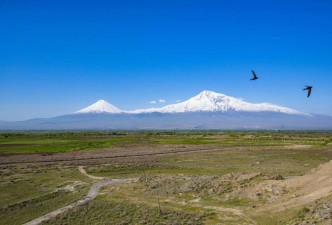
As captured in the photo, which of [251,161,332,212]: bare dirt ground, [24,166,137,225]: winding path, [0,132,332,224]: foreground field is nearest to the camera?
[0,132,332,224]: foreground field

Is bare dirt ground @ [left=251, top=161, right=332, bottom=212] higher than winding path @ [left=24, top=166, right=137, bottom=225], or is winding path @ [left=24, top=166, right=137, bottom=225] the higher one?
bare dirt ground @ [left=251, top=161, right=332, bottom=212]

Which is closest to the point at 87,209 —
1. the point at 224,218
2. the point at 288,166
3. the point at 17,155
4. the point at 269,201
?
the point at 224,218

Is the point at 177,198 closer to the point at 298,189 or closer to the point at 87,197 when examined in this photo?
the point at 87,197

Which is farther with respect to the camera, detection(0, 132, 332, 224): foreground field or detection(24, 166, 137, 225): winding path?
detection(24, 166, 137, 225): winding path

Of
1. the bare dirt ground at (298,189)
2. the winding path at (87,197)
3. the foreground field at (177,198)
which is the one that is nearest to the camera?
the foreground field at (177,198)

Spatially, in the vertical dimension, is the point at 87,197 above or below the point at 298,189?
below

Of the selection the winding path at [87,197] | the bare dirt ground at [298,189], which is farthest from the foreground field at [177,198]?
the winding path at [87,197]

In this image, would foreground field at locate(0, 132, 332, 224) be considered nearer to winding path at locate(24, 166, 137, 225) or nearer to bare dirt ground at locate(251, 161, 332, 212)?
bare dirt ground at locate(251, 161, 332, 212)

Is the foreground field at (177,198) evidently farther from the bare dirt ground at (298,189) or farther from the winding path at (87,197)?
the winding path at (87,197)

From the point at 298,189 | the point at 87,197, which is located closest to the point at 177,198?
the point at 87,197

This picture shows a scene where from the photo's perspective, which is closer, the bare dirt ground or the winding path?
the bare dirt ground

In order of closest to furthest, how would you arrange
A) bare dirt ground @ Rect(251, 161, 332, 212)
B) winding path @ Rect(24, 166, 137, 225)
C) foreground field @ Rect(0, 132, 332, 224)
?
foreground field @ Rect(0, 132, 332, 224) < bare dirt ground @ Rect(251, 161, 332, 212) < winding path @ Rect(24, 166, 137, 225)

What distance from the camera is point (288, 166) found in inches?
2419

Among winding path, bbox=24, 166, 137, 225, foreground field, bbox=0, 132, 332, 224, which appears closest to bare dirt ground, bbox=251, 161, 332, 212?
foreground field, bbox=0, 132, 332, 224
